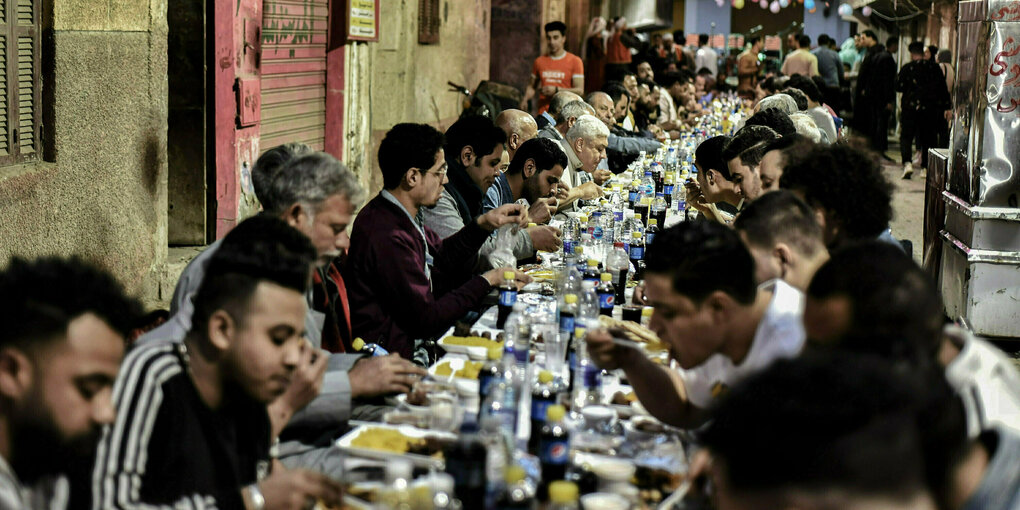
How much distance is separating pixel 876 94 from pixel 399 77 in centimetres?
1161

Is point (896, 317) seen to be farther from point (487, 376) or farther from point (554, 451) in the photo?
point (487, 376)

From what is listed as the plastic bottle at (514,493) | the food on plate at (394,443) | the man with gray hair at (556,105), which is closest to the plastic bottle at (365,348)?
the food on plate at (394,443)

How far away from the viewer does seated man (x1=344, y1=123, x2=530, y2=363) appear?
5172 millimetres

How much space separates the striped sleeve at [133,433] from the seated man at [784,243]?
82.8 inches

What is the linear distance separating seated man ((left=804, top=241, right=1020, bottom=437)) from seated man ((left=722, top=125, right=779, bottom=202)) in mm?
3602

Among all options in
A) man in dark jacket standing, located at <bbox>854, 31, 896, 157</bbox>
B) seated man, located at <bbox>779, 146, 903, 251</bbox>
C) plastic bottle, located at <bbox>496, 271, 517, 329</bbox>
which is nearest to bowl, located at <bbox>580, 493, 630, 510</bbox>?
seated man, located at <bbox>779, 146, 903, 251</bbox>

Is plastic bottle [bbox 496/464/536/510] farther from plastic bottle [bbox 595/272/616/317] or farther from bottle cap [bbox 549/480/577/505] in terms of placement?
plastic bottle [bbox 595/272/616/317]

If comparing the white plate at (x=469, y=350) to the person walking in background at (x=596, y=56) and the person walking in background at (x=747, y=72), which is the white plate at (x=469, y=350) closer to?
the person walking in background at (x=596, y=56)

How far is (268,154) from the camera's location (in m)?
4.73

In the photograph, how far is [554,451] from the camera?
312 cm

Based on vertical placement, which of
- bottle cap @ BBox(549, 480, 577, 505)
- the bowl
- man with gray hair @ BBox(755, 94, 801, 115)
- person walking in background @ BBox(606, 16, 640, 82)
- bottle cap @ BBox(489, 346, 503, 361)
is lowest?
the bowl

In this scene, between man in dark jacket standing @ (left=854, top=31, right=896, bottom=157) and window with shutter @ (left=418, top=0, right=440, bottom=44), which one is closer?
window with shutter @ (left=418, top=0, right=440, bottom=44)

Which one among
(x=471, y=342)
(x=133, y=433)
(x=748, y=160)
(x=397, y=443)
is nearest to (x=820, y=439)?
(x=133, y=433)

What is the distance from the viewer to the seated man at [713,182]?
24.1 feet
